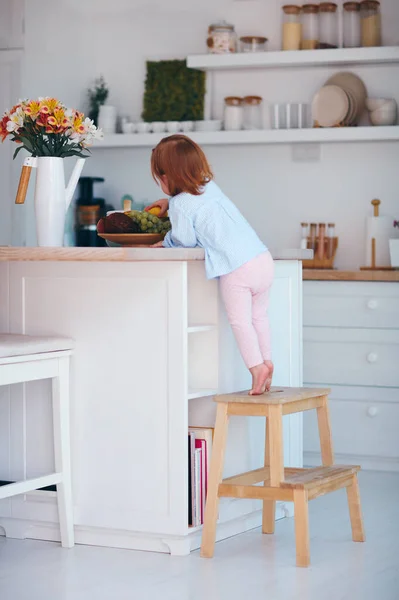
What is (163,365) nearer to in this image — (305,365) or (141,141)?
(305,365)

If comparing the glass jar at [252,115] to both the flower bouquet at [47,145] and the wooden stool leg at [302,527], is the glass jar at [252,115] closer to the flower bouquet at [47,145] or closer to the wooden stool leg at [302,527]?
the flower bouquet at [47,145]

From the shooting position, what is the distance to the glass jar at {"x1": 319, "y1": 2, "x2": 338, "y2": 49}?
5.07 meters

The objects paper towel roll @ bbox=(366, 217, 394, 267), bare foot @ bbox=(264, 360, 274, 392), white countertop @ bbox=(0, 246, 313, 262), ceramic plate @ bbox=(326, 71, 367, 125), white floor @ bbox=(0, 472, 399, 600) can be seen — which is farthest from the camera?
ceramic plate @ bbox=(326, 71, 367, 125)

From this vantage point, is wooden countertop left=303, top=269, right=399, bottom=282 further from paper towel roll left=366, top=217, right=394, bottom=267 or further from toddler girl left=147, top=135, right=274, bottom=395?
toddler girl left=147, top=135, right=274, bottom=395

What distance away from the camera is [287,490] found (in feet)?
9.45

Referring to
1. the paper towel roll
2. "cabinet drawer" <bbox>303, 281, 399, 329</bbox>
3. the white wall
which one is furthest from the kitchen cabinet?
the white wall

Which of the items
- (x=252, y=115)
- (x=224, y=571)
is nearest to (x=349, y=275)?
(x=252, y=115)

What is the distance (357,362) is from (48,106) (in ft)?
6.22

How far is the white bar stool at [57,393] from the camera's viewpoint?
2.93 meters

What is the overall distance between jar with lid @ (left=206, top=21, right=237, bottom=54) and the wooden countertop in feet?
4.42

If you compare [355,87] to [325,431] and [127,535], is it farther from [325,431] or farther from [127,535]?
[127,535]

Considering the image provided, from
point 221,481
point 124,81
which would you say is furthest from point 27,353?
point 124,81

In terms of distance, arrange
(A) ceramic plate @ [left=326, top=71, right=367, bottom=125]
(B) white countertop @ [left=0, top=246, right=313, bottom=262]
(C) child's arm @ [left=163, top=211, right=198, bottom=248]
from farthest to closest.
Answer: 1. (A) ceramic plate @ [left=326, top=71, right=367, bottom=125]
2. (C) child's arm @ [left=163, top=211, right=198, bottom=248]
3. (B) white countertop @ [left=0, top=246, right=313, bottom=262]

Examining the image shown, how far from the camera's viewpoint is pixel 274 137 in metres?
5.10
